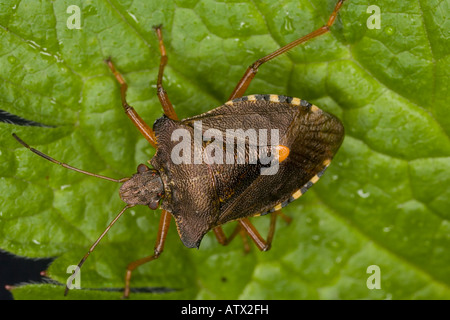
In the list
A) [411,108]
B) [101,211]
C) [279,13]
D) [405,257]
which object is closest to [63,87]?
[101,211]

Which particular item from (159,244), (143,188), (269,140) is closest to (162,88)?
(143,188)

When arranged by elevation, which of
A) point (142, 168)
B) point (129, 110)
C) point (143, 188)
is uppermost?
point (129, 110)

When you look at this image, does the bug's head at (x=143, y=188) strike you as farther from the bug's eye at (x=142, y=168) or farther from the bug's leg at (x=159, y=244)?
the bug's leg at (x=159, y=244)

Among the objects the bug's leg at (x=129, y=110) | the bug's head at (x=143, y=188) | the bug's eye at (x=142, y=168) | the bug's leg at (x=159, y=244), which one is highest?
the bug's leg at (x=129, y=110)

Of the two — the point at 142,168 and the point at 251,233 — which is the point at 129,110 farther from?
the point at 251,233

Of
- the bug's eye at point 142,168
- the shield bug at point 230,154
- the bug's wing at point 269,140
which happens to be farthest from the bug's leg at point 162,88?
the bug's eye at point 142,168

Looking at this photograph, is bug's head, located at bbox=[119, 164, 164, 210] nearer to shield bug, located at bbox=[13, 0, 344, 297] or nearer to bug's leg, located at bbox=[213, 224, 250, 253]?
shield bug, located at bbox=[13, 0, 344, 297]

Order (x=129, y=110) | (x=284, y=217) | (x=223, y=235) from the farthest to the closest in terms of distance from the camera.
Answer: (x=284, y=217) < (x=223, y=235) < (x=129, y=110)

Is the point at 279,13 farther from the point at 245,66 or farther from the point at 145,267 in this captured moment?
the point at 145,267
